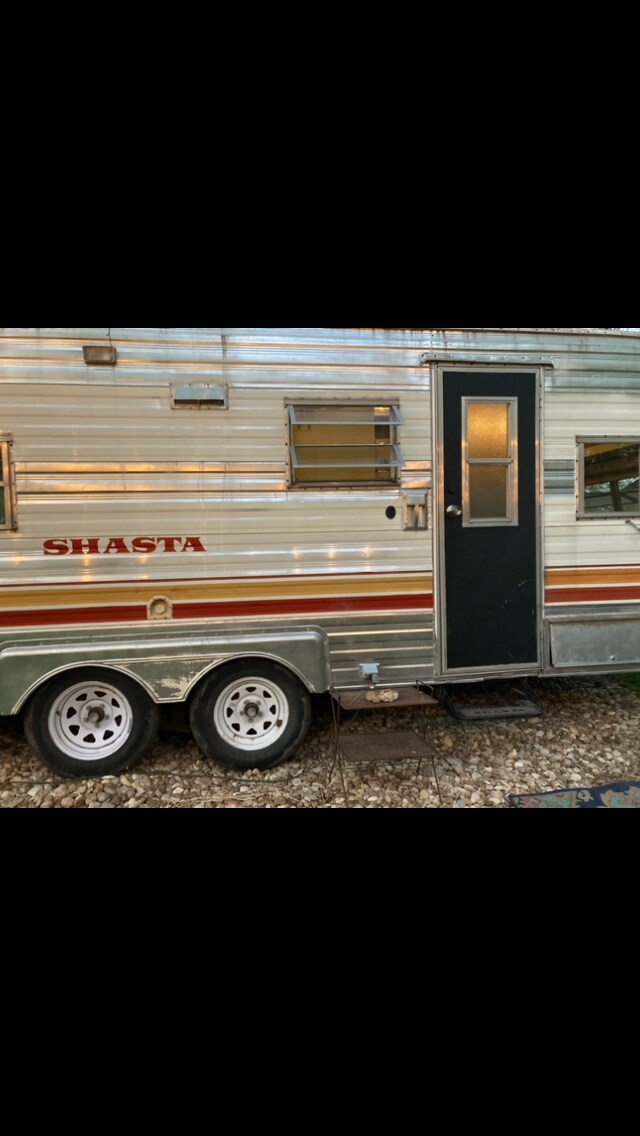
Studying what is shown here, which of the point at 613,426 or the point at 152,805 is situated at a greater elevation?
the point at 613,426

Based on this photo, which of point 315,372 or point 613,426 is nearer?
point 315,372

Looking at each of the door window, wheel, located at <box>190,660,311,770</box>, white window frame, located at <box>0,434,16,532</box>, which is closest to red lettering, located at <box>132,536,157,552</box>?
white window frame, located at <box>0,434,16,532</box>

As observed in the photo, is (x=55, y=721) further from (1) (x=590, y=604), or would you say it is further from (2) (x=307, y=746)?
(1) (x=590, y=604)

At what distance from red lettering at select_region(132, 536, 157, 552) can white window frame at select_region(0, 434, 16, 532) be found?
792mm

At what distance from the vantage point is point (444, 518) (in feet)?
13.1

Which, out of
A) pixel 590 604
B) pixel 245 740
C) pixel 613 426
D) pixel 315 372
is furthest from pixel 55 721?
pixel 613 426

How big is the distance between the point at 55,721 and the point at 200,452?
7.09ft

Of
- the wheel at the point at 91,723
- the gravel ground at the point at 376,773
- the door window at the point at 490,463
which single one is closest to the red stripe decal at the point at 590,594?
the door window at the point at 490,463

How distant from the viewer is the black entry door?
3994 mm

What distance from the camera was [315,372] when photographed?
3.76 m

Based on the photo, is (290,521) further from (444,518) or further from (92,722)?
(92,722)

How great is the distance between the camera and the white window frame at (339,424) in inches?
148

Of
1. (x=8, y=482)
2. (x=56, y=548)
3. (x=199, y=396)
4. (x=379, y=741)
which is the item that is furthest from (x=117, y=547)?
(x=379, y=741)

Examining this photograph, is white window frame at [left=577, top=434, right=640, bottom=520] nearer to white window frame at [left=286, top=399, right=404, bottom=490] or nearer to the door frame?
the door frame
